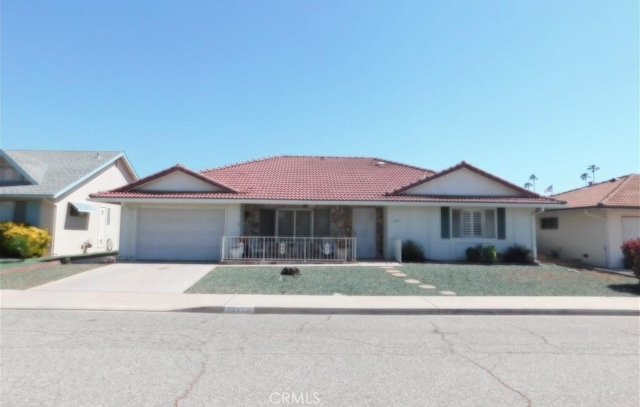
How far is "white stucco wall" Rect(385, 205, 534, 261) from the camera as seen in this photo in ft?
56.6

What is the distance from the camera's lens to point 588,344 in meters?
6.02

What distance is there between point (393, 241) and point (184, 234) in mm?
8737

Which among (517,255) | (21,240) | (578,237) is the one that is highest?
(578,237)

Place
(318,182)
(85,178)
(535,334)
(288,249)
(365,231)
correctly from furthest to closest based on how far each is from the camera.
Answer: (85,178)
(318,182)
(365,231)
(288,249)
(535,334)


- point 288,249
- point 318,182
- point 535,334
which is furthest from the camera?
point 318,182

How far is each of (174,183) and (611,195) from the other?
19.9 m

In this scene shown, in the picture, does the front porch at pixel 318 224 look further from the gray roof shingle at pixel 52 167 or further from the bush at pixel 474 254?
the gray roof shingle at pixel 52 167

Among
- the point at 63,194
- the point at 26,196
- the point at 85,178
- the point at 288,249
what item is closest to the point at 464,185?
the point at 288,249

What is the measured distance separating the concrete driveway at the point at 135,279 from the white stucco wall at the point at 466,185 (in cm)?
1009

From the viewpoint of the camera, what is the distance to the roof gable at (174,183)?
17.0m

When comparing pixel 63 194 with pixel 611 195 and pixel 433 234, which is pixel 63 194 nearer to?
pixel 433 234

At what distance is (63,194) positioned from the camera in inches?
739

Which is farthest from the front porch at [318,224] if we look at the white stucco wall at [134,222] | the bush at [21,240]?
the bush at [21,240]

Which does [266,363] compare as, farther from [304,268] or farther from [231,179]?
[231,179]
